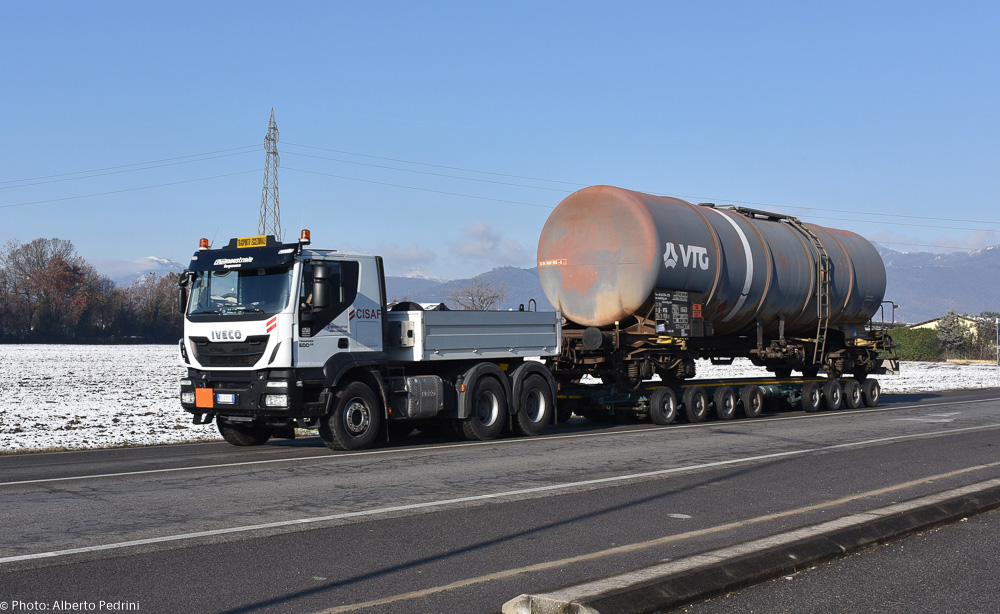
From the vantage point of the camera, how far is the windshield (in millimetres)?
12992

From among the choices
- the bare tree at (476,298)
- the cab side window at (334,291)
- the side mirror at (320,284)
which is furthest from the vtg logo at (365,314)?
the bare tree at (476,298)

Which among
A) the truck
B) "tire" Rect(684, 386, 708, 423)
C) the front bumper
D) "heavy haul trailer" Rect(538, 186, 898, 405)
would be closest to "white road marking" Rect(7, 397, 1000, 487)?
"tire" Rect(684, 386, 708, 423)

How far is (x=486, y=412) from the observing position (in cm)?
1561

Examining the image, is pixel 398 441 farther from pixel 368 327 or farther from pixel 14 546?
pixel 14 546

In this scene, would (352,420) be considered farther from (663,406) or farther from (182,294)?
(663,406)

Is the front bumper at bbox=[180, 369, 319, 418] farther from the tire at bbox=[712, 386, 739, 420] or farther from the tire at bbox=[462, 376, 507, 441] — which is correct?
the tire at bbox=[712, 386, 739, 420]

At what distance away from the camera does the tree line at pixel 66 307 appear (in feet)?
344

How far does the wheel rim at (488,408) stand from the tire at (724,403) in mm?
6364

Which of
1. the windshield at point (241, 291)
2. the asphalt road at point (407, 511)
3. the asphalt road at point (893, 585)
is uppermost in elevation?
the windshield at point (241, 291)

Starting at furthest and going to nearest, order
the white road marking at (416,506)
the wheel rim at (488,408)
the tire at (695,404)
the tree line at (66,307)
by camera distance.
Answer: the tree line at (66,307) → the tire at (695,404) → the wheel rim at (488,408) → the white road marking at (416,506)

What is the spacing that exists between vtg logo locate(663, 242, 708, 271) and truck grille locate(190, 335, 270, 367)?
26.5 ft

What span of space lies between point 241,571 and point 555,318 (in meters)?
11.3

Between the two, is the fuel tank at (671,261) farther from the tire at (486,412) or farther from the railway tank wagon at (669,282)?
the tire at (486,412)

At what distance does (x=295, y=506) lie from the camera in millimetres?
8680
